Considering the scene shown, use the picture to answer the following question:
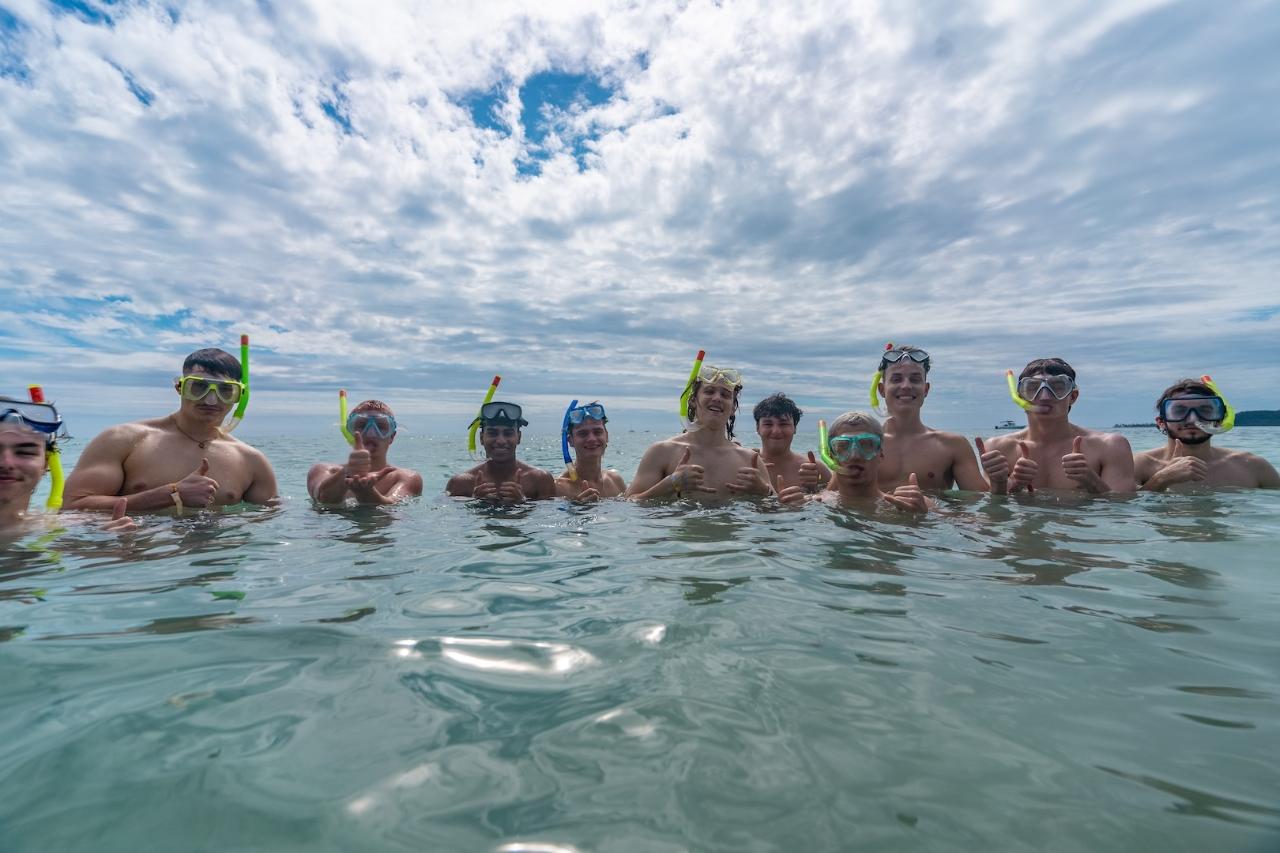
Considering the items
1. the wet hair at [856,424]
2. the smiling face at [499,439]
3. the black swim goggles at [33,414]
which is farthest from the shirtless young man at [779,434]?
the black swim goggles at [33,414]

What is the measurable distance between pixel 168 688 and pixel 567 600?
1.50 meters

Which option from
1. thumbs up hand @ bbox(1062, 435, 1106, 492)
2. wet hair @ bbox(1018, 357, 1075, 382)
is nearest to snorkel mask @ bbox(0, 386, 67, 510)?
thumbs up hand @ bbox(1062, 435, 1106, 492)

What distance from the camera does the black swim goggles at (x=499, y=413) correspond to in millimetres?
6172

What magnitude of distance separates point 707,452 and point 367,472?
3.53 m

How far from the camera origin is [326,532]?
4758 millimetres

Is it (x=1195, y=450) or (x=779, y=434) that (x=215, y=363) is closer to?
(x=779, y=434)

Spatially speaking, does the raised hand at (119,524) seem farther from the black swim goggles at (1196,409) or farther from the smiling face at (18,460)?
the black swim goggles at (1196,409)

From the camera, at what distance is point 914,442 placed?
253 inches

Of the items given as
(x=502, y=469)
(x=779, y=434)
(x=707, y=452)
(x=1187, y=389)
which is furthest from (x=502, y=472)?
(x=1187, y=389)

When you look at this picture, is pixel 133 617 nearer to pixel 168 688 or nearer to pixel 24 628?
pixel 24 628

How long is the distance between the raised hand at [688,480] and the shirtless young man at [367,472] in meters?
2.93

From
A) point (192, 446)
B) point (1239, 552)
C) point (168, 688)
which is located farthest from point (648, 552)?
point (192, 446)

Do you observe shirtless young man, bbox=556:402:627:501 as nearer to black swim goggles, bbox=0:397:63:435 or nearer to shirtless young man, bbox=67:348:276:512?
shirtless young man, bbox=67:348:276:512

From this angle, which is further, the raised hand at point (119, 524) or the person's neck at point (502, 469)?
the person's neck at point (502, 469)
